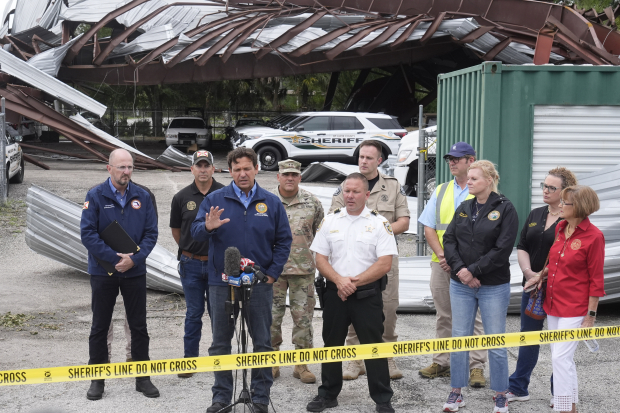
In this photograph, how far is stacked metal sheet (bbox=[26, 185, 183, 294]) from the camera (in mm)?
8055

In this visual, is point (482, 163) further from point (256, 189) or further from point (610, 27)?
point (610, 27)

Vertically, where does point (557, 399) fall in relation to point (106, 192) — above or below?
below

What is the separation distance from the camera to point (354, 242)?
4637 millimetres

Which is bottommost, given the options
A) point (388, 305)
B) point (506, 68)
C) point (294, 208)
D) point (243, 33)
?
point (388, 305)

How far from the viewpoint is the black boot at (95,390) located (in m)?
4.86

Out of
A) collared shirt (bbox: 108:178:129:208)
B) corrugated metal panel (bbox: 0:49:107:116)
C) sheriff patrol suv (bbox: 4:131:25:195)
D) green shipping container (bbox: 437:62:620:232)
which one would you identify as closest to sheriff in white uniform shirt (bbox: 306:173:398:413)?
collared shirt (bbox: 108:178:129:208)

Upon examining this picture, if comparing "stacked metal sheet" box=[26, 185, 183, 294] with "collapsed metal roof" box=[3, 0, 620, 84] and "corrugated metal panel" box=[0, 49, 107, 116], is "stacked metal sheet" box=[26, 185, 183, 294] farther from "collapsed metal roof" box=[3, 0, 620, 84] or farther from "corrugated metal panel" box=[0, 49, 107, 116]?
"collapsed metal roof" box=[3, 0, 620, 84]

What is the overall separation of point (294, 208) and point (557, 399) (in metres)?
2.42

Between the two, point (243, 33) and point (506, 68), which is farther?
point (243, 33)

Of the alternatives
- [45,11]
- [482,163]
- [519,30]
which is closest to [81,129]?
[45,11]

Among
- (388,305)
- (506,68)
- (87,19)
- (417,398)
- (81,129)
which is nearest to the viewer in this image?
(417,398)

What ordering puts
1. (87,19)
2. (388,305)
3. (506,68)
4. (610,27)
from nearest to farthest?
1. (388,305)
2. (506,68)
3. (610,27)
4. (87,19)

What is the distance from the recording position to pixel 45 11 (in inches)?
1110

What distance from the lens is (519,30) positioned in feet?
76.1
